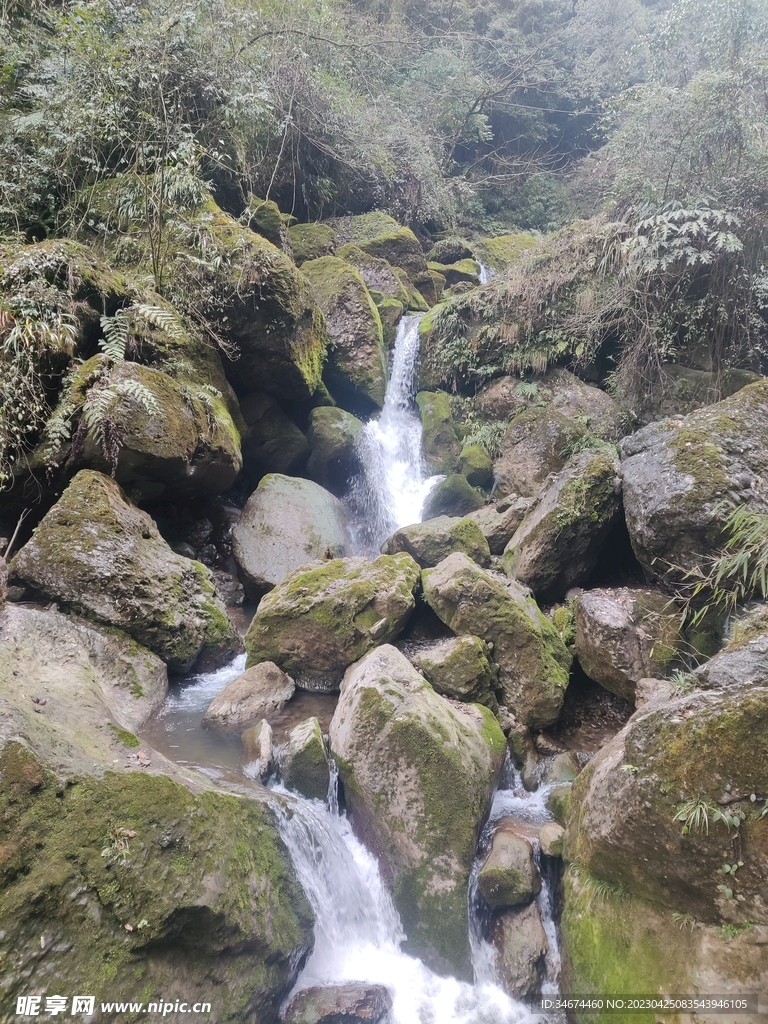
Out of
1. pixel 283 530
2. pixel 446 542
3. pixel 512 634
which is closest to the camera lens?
pixel 512 634

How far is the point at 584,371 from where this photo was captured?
34.3 ft

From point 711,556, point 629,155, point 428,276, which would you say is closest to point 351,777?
point 711,556

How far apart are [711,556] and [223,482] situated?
6069mm

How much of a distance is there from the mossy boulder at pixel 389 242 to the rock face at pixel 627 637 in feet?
38.0

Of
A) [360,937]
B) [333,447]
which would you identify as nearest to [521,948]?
[360,937]

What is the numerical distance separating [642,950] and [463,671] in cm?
244

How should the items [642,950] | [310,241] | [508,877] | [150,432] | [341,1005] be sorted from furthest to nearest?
[310,241] < [150,432] < [508,877] < [341,1005] < [642,950]

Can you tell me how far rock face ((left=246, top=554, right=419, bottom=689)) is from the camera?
5793mm

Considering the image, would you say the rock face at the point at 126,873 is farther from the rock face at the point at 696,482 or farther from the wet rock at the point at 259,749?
the rock face at the point at 696,482

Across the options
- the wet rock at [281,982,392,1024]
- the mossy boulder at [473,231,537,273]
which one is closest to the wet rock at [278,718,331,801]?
the wet rock at [281,982,392,1024]

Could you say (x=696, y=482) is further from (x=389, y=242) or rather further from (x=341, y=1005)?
(x=389, y=242)

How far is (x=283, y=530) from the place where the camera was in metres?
8.01

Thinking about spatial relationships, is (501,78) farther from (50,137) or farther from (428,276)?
(50,137)

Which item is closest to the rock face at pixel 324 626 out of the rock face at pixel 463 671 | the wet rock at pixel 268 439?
the rock face at pixel 463 671
